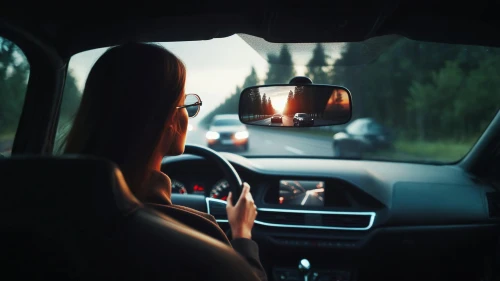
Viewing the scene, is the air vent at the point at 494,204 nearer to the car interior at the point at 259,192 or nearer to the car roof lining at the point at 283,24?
the car interior at the point at 259,192

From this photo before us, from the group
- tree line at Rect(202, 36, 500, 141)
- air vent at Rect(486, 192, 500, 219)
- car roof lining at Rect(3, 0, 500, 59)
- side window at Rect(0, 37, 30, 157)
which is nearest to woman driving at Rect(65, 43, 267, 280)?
car roof lining at Rect(3, 0, 500, 59)

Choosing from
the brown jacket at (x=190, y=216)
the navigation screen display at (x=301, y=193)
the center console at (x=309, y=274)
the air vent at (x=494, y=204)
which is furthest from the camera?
the navigation screen display at (x=301, y=193)

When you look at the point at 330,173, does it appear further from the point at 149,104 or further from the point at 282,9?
the point at 149,104

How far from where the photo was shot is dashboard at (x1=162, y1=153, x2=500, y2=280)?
468 cm

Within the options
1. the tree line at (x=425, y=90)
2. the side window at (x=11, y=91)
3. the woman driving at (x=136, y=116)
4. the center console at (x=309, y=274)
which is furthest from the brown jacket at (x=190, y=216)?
the tree line at (x=425, y=90)

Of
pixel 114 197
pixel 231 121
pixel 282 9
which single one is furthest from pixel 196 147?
pixel 231 121

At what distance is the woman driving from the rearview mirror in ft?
5.23

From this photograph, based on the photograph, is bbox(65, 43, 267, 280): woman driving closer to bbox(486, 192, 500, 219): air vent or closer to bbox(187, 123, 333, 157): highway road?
bbox(486, 192, 500, 219): air vent

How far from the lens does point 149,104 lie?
1.69m

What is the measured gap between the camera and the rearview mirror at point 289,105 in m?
3.37

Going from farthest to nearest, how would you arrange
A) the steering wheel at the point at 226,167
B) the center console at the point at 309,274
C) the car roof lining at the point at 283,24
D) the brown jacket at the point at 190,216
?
the center console at the point at 309,274 < the steering wheel at the point at 226,167 < the car roof lining at the point at 283,24 < the brown jacket at the point at 190,216

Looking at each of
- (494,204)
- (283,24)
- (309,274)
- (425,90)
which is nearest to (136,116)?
(283,24)

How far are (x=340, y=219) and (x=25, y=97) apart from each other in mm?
2812

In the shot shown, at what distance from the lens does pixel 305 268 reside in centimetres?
469
